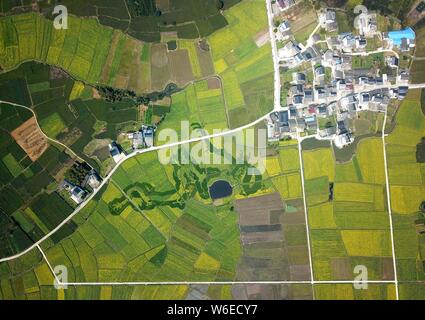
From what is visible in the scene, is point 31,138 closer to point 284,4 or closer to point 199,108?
point 199,108

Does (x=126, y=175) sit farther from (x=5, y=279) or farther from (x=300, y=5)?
(x=300, y=5)

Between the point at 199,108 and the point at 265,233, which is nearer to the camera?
the point at 265,233

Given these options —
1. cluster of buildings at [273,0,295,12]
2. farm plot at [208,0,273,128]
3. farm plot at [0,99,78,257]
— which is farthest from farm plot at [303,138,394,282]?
farm plot at [0,99,78,257]

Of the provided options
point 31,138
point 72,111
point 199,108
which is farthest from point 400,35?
point 31,138

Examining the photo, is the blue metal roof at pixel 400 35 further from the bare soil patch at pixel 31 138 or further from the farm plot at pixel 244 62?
the bare soil patch at pixel 31 138

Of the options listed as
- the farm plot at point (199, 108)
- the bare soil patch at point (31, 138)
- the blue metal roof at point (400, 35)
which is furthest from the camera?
the bare soil patch at point (31, 138)

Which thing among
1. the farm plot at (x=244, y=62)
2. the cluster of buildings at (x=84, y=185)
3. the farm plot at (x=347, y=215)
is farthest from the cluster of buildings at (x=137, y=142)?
the farm plot at (x=347, y=215)
